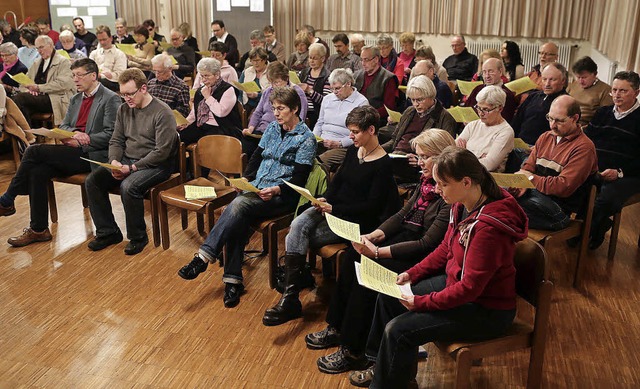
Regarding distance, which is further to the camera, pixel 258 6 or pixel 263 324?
pixel 258 6

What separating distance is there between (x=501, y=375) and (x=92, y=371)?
200 centimetres

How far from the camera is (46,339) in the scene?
11.1 ft

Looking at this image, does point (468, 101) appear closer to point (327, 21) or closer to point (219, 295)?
point (219, 295)

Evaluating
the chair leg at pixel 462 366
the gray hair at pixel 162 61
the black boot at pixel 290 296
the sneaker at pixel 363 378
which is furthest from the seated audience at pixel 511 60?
the chair leg at pixel 462 366

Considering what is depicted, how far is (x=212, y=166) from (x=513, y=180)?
85.8 inches

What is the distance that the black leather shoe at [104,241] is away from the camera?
452 cm

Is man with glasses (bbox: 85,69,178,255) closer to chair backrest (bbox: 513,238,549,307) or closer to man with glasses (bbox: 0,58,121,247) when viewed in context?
man with glasses (bbox: 0,58,121,247)

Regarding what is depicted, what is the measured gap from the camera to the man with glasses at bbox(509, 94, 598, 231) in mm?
3627

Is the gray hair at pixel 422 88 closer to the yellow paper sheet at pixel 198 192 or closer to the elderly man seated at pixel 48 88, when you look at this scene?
the yellow paper sheet at pixel 198 192

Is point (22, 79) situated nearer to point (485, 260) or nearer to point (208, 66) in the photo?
point (208, 66)

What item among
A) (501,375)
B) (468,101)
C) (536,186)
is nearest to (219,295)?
(501,375)

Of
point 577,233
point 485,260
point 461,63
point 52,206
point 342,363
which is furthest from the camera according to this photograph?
point 461,63

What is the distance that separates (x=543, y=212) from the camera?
3.62 m

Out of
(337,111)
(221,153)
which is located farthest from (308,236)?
(337,111)
